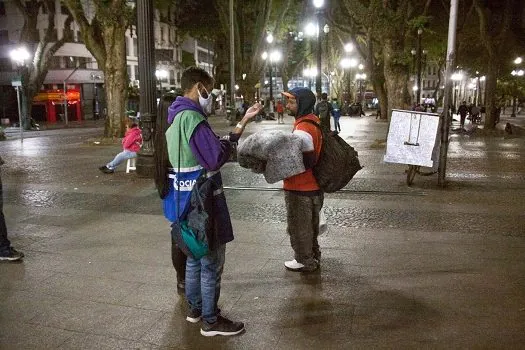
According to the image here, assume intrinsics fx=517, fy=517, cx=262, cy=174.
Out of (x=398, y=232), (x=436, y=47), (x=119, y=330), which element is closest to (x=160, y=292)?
(x=119, y=330)

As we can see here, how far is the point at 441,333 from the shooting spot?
3.84m

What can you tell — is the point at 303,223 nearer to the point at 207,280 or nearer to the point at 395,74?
the point at 207,280

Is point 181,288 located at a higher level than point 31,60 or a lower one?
lower

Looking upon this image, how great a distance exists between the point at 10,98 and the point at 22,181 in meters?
36.6

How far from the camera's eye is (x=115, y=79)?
1922 centimetres

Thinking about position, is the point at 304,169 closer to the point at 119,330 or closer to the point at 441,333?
the point at 441,333

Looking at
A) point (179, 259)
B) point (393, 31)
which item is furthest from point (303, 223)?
point (393, 31)

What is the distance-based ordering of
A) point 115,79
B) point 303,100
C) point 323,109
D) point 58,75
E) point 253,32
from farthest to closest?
point 58,75 → point 253,32 → point 115,79 → point 323,109 → point 303,100

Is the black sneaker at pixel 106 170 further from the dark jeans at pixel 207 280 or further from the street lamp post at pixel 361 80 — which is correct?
the street lamp post at pixel 361 80

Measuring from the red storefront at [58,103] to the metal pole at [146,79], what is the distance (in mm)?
34254

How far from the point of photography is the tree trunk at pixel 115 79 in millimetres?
18453

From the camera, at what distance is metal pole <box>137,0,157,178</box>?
10297 millimetres

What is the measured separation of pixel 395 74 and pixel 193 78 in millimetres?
14448

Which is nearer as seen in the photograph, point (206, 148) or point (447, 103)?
point (206, 148)
